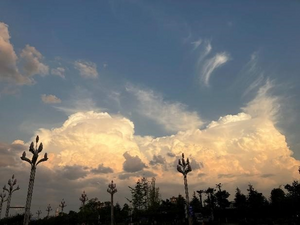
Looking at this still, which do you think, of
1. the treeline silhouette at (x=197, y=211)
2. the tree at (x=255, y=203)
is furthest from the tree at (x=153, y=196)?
the tree at (x=255, y=203)

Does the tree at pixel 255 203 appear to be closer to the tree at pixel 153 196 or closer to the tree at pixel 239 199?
the tree at pixel 239 199

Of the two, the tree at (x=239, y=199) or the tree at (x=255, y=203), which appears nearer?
the tree at (x=255, y=203)

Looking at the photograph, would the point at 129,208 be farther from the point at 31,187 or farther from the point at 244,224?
the point at 31,187

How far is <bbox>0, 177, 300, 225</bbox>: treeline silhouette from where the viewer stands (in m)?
49.5

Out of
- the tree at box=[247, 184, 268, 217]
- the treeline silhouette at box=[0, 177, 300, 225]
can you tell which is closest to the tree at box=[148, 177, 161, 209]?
the treeline silhouette at box=[0, 177, 300, 225]

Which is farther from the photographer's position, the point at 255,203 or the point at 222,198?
the point at 222,198

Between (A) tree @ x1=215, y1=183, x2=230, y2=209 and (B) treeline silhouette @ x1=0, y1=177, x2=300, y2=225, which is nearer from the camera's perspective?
(B) treeline silhouette @ x1=0, y1=177, x2=300, y2=225

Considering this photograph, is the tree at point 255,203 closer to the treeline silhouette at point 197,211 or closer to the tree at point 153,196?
the treeline silhouette at point 197,211

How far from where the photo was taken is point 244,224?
135ft

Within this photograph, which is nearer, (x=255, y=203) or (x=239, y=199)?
(x=255, y=203)

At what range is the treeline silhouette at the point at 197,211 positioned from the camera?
49.5 metres

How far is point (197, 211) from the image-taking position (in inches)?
2616

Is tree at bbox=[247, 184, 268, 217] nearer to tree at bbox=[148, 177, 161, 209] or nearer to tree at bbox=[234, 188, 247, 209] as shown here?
tree at bbox=[234, 188, 247, 209]

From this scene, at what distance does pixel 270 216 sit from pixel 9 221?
166ft
